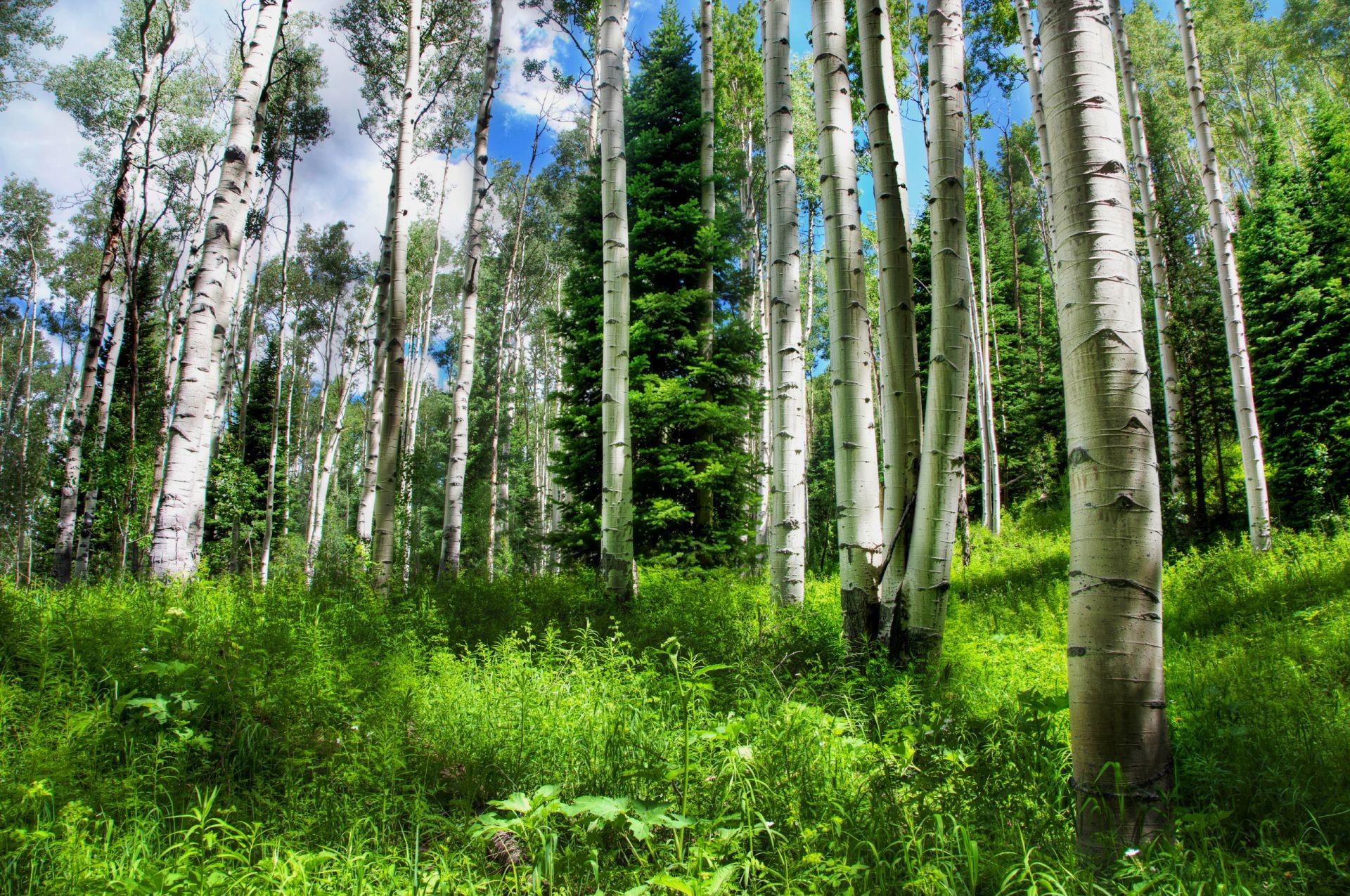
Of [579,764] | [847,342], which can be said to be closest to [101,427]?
[579,764]

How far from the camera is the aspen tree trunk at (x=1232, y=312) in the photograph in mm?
8438

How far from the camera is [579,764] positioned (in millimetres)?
2611

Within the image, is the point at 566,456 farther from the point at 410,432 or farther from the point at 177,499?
the point at 410,432

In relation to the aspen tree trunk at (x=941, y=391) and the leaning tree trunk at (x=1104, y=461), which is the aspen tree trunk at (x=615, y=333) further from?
the leaning tree trunk at (x=1104, y=461)

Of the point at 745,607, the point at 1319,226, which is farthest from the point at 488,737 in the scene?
the point at 1319,226

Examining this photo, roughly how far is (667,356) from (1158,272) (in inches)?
356

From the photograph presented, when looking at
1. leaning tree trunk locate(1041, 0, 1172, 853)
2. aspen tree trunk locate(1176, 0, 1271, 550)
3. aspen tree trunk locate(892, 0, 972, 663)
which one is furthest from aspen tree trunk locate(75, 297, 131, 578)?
aspen tree trunk locate(1176, 0, 1271, 550)

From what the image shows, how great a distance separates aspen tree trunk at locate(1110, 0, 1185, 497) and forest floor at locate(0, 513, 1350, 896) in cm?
855

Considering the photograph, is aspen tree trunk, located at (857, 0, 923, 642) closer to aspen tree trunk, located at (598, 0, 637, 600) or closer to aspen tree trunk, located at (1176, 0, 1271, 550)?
aspen tree trunk, located at (598, 0, 637, 600)

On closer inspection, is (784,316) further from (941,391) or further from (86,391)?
(86,391)

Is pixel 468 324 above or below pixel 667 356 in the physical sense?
above

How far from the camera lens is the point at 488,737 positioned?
9.34 ft

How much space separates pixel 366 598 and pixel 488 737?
2.89 metres

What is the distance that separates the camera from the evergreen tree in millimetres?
9734
